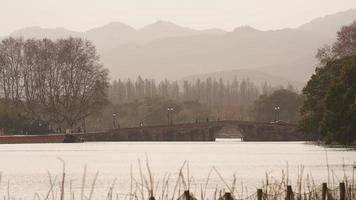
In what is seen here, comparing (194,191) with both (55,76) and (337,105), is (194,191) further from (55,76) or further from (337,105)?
(55,76)

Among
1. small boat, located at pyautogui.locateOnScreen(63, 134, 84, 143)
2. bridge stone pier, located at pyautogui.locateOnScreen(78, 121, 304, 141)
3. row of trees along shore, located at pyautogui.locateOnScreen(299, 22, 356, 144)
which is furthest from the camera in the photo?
bridge stone pier, located at pyautogui.locateOnScreen(78, 121, 304, 141)

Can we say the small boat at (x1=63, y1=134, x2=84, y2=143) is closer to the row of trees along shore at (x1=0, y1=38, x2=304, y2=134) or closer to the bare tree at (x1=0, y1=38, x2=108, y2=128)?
the bare tree at (x1=0, y1=38, x2=108, y2=128)

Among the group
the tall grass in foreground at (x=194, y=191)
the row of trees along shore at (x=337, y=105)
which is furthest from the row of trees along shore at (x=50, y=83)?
the tall grass in foreground at (x=194, y=191)

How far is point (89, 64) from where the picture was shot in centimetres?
14575

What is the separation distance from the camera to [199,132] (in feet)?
516

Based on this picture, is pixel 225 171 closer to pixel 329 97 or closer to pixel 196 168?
pixel 196 168

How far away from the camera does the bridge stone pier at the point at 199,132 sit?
15038 cm

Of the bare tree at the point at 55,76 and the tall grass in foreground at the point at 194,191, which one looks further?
the bare tree at the point at 55,76

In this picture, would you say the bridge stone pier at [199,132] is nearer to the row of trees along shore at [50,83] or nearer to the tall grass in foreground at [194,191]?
the row of trees along shore at [50,83]

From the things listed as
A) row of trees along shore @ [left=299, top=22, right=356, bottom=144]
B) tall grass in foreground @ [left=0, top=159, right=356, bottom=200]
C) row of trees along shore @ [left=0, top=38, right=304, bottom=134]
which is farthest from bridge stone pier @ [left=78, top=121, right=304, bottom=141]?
tall grass in foreground @ [left=0, top=159, right=356, bottom=200]

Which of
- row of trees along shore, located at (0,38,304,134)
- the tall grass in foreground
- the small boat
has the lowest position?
the tall grass in foreground

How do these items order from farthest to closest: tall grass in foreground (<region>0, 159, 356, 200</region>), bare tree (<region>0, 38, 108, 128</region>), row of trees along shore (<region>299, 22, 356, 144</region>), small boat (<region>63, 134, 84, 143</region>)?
bare tree (<region>0, 38, 108, 128</region>)
small boat (<region>63, 134, 84, 143</region>)
row of trees along shore (<region>299, 22, 356, 144</region>)
tall grass in foreground (<region>0, 159, 356, 200</region>)

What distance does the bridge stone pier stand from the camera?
493ft

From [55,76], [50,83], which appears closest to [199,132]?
[55,76]
